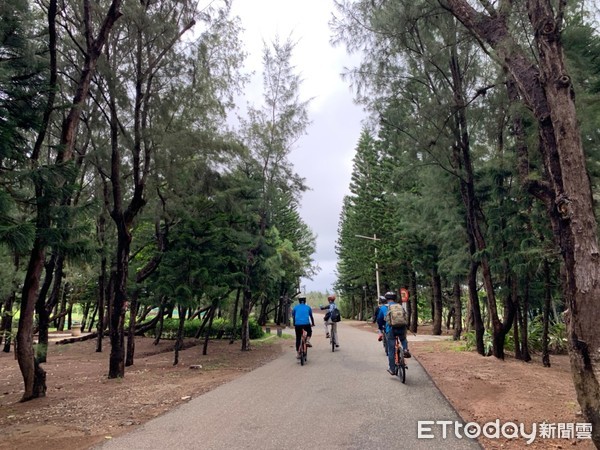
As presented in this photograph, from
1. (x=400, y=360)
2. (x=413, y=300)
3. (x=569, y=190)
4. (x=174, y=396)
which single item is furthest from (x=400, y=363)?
(x=413, y=300)

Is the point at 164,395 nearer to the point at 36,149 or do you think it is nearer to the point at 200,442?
the point at 200,442

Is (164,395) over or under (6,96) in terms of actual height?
under

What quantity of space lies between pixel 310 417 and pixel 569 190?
427 centimetres

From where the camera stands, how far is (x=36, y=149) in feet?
26.5

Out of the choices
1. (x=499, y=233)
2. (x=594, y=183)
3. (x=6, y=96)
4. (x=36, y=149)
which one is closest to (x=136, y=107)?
(x=36, y=149)

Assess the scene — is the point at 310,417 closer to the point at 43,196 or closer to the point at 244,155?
the point at 43,196

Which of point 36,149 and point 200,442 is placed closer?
point 200,442

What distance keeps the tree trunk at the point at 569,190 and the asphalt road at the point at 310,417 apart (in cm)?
147

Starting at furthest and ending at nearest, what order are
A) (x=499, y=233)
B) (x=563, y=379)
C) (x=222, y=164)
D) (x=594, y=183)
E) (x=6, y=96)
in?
(x=222, y=164) → (x=499, y=233) → (x=594, y=183) → (x=563, y=379) → (x=6, y=96)

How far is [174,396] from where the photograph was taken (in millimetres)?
7688

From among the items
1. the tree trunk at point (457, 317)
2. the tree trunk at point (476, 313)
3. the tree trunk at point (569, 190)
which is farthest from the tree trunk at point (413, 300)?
the tree trunk at point (569, 190)

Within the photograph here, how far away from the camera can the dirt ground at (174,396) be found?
209 inches

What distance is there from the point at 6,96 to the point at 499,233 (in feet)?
38.8

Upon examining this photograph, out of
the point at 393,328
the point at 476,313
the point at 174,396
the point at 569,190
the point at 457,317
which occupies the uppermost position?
the point at 569,190
